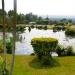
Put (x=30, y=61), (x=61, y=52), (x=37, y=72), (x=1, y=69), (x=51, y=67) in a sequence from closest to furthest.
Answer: (x=1, y=69) → (x=37, y=72) → (x=51, y=67) → (x=30, y=61) → (x=61, y=52)

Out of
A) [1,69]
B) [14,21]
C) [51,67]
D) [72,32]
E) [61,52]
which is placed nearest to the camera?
[14,21]

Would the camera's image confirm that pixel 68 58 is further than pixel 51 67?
Yes

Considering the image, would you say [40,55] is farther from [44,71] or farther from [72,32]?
[72,32]

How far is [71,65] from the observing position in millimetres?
10414

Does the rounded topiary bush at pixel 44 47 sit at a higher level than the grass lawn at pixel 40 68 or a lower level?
higher

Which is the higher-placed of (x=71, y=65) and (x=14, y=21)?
(x=14, y=21)

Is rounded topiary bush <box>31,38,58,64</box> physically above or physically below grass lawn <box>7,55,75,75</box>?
above

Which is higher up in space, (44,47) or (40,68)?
(44,47)

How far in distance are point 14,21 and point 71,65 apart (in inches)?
245

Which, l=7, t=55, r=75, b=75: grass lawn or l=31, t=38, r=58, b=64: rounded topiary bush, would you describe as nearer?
l=7, t=55, r=75, b=75: grass lawn

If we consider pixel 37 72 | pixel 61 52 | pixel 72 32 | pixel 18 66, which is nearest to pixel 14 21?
pixel 37 72

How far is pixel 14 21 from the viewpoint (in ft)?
15.0

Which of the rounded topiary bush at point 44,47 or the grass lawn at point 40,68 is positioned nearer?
the grass lawn at point 40,68

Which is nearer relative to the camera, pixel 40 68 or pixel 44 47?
pixel 40 68
